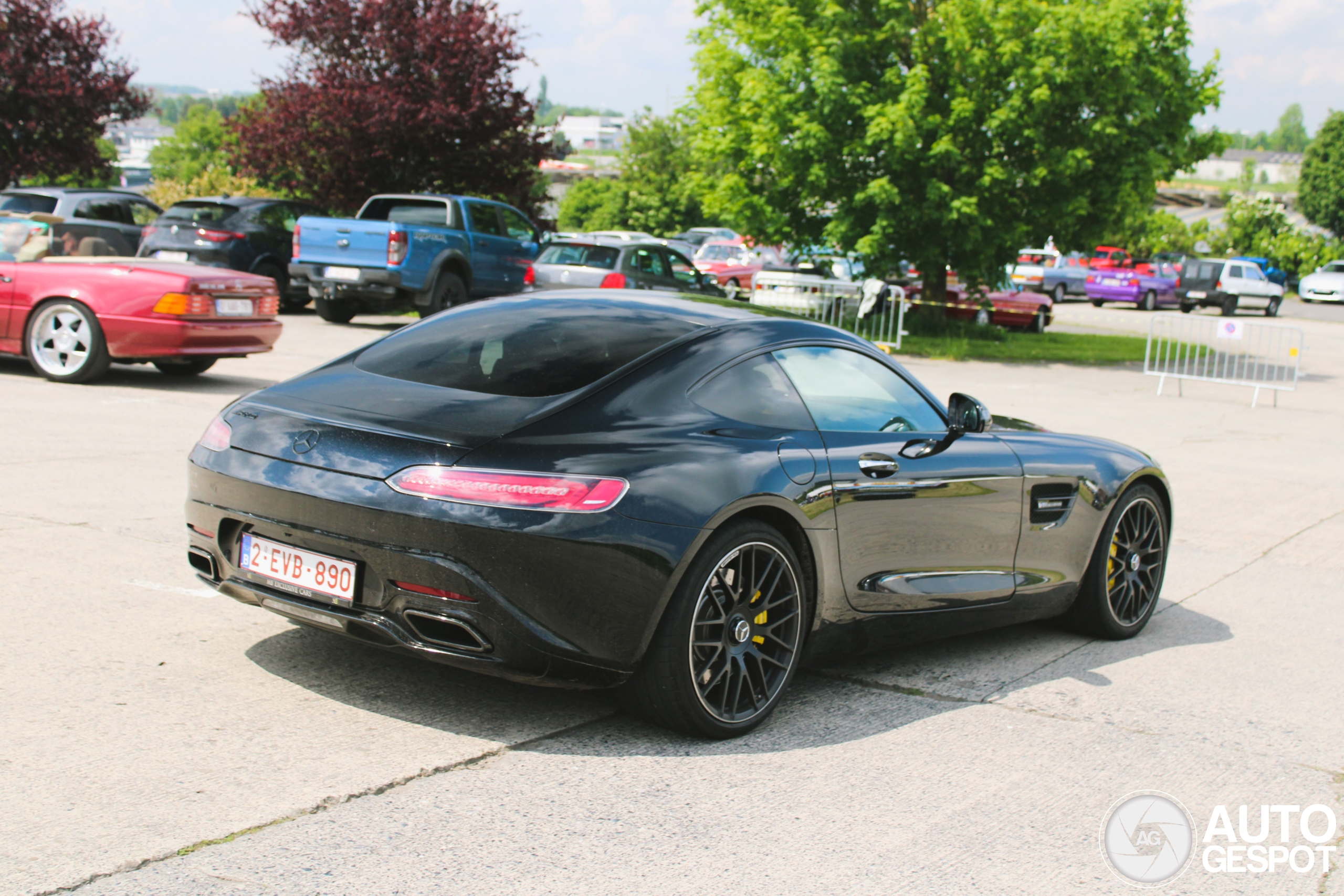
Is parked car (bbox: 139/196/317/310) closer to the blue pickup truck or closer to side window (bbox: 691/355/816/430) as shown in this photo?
the blue pickup truck

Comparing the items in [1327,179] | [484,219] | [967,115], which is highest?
[1327,179]

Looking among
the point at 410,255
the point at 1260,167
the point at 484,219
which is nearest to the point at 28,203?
the point at 410,255

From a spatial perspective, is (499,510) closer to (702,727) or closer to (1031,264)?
(702,727)

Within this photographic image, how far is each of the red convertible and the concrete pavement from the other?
444cm

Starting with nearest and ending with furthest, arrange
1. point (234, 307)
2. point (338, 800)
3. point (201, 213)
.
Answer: point (338, 800), point (234, 307), point (201, 213)

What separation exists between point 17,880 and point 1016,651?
4.07 meters

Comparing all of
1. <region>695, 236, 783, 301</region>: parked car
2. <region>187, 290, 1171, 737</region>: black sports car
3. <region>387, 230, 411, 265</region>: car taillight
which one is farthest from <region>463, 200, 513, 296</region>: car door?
<region>187, 290, 1171, 737</region>: black sports car

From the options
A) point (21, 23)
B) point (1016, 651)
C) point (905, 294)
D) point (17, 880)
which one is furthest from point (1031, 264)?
point (17, 880)

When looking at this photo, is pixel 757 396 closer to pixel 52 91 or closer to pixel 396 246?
pixel 396 246

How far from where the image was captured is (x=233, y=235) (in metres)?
19.7

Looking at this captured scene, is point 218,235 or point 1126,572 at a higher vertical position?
point 218,235

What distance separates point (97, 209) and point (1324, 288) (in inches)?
1788

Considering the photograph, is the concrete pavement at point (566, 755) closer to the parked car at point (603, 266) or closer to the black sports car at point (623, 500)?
the black sports car at point (623, 500)

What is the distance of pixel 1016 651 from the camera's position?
562 centimetres
